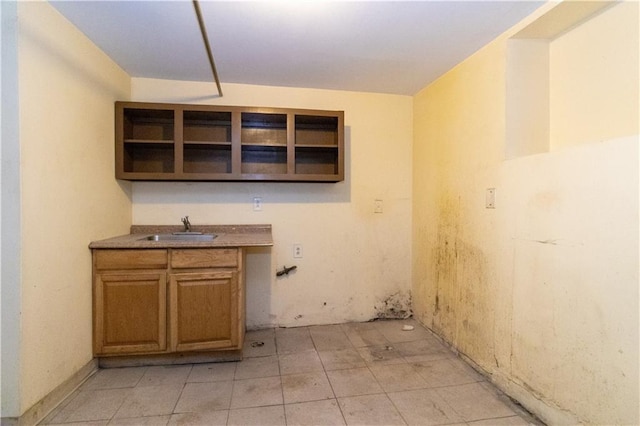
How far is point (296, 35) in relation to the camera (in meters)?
1.95

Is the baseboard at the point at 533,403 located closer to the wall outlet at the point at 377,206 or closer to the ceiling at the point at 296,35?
the wall outlet at the point at 377,206

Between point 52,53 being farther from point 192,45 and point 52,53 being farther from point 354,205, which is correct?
point 354,205

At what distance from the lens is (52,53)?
169cm

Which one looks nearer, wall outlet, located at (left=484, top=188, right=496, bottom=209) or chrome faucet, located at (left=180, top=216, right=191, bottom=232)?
wall outlet, located at (left=484, top=188, right=496, bottom=209)

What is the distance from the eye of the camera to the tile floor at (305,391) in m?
1.64

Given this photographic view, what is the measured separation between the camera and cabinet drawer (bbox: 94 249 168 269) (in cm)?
208

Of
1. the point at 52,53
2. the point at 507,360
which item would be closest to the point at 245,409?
the point at 507,360

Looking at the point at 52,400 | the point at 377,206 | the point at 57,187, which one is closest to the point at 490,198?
the point at 377,206

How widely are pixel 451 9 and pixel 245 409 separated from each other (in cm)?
242

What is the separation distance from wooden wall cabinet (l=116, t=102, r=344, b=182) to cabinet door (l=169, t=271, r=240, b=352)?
82 cm

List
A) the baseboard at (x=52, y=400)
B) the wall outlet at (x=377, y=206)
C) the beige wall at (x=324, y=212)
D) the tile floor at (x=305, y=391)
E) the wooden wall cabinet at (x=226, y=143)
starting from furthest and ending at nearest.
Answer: the wall outlet at (x=377, y=206)
the beige wall at (x=324, y=212)
the wooden wall cabinet at (x=226, y=143)
the tile floor at (x=305, y=391)
the baseboard at (x=52, y=400)

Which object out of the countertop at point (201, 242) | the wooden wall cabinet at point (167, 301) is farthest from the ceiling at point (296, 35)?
the wooden wall cabinet at point (167, 301)

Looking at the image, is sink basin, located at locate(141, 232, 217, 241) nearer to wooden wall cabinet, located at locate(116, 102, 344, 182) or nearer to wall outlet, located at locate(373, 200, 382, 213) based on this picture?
wooden wall cabinet, located at locate(116, 102, 344, 182)

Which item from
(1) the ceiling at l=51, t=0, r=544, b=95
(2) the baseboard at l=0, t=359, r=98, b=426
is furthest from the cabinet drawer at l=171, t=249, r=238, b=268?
(1) the ceiling at l=51, t=0, r=544, b=95
